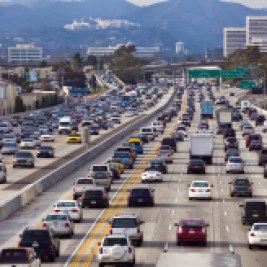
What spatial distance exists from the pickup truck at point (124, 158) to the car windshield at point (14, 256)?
43.5 metres

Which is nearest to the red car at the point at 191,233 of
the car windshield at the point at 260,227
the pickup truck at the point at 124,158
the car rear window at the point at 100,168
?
the car windshield at the point at 260,227

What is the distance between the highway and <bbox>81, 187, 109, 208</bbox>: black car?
1.41 ft

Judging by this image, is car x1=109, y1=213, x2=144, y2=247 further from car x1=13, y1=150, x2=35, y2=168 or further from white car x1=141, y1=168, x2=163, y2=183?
car x1=13, y1=150, x2=35, y2=168

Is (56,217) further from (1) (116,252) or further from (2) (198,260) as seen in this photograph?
(2) (198,260)

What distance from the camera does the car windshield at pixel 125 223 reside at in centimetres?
3662

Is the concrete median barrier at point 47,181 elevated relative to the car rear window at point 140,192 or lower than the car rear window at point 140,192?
lower

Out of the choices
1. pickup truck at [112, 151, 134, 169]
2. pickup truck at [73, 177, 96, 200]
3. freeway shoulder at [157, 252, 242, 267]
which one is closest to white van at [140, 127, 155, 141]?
pickup truck at [112, 151, 134, 169]

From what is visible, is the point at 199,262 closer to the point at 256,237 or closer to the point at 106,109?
the point at 256,237

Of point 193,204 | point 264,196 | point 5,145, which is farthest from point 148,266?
point 5,145

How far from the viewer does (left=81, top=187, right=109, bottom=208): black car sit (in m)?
49.0

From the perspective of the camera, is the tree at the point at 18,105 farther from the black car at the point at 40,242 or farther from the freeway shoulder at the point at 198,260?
the freeway shoulder at the point at 198,260

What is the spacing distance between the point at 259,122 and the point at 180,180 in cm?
6828

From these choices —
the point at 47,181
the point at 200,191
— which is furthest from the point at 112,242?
the point at 47,181

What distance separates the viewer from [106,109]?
177625 millimetres
